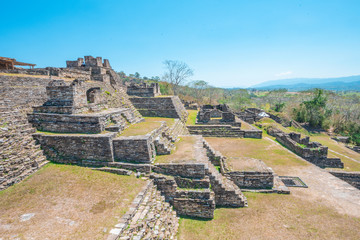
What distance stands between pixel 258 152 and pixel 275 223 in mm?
7392

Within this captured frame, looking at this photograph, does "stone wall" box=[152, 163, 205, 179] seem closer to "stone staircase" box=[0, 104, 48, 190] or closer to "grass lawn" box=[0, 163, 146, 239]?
"grass lawn" box=[0, 163, 146, 239]

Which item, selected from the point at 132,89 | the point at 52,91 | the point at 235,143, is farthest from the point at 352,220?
the point at 132,89

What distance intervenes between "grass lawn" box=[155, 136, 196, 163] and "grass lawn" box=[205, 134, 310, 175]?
2580mm

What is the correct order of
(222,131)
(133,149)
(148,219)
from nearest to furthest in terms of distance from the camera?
(148,219) < (133,149) < (222,131)

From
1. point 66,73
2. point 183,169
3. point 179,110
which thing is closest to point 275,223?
point 183,169

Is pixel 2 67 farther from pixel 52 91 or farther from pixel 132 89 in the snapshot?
pixel 132 89

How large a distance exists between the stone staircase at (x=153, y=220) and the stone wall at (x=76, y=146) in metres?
2.79

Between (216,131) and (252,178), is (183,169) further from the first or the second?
(216,131)

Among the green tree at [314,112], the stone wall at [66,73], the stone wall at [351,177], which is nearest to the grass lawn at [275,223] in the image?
the stone wall at [351,177]

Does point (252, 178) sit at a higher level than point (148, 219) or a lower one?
lower

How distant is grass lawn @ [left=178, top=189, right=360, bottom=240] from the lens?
576 cm

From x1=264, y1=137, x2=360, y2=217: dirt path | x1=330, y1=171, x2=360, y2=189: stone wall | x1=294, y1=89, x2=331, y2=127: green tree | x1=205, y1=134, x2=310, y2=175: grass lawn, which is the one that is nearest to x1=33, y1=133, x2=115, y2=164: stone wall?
x1=205, y1=134, x2=310, y2=175: grass lawn

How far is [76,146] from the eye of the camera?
7543 mm

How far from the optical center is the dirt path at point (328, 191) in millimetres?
7309
